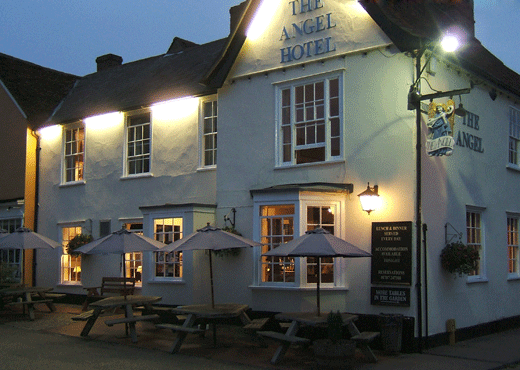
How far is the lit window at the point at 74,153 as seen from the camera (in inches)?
732

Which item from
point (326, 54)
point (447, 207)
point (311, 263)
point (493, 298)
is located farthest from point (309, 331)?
point (326, 54)

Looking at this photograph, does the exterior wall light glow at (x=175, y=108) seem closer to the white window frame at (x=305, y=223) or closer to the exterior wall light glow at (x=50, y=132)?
the exterior wall light glow at (x=50, y=132)

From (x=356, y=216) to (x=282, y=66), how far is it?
3688 millimetres

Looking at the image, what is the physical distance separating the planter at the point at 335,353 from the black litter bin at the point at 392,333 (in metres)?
1.67

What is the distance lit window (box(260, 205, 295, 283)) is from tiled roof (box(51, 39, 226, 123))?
12.2 feet

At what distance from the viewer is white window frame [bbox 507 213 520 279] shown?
15.1 metres

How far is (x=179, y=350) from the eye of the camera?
11.0 meters

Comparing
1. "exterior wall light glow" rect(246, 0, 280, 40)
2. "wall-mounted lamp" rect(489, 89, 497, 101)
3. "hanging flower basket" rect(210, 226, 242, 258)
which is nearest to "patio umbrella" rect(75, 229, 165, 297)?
"hanging flower basket" rect(210, 226, 242, 258)

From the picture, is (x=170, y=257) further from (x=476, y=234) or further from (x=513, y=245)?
(x=513, y=245)

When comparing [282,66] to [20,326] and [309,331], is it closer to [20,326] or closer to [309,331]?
[309,331]

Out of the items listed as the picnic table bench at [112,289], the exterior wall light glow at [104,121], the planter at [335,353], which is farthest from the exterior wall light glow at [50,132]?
the planter at [335,353]

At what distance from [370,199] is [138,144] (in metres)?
7.69

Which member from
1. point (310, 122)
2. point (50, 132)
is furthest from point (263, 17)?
point (50, 132)

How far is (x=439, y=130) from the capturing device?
11211mm
